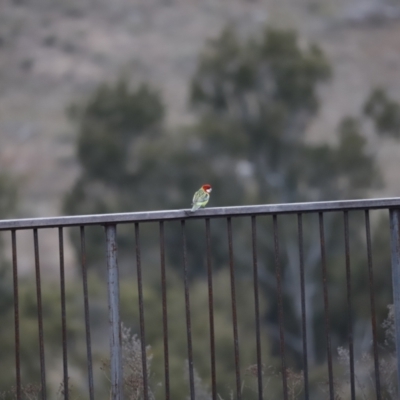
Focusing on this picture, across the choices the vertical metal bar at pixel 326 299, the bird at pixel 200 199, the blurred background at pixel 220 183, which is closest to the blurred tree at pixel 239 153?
the blurred background at pixel 220 183

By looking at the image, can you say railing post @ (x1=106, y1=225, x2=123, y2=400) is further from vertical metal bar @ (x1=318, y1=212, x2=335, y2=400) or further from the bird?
vertical metal bar @ (x1=318, y1=212, x2=335, y2=400)

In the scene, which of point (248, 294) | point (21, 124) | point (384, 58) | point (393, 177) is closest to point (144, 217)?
point (248, 294)

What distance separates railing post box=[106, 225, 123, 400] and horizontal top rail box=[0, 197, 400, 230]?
97 millimetres

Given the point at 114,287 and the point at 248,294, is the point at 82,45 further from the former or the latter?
the point at 114,287

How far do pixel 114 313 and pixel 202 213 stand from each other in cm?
55

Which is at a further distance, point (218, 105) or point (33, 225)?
point (218, 105)

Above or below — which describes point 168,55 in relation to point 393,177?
above

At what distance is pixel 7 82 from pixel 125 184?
18627mm

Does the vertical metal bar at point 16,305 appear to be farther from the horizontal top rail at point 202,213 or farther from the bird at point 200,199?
the bird at point 200,199

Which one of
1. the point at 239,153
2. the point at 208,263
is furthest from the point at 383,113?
the point at 208,263

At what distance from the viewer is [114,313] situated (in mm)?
3506

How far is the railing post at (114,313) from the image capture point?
348cm

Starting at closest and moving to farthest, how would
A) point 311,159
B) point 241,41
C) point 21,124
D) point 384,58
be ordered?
point 311,159 < point 241,41 < point 21,124 < point 384,58

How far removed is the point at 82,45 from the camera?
147 feet
